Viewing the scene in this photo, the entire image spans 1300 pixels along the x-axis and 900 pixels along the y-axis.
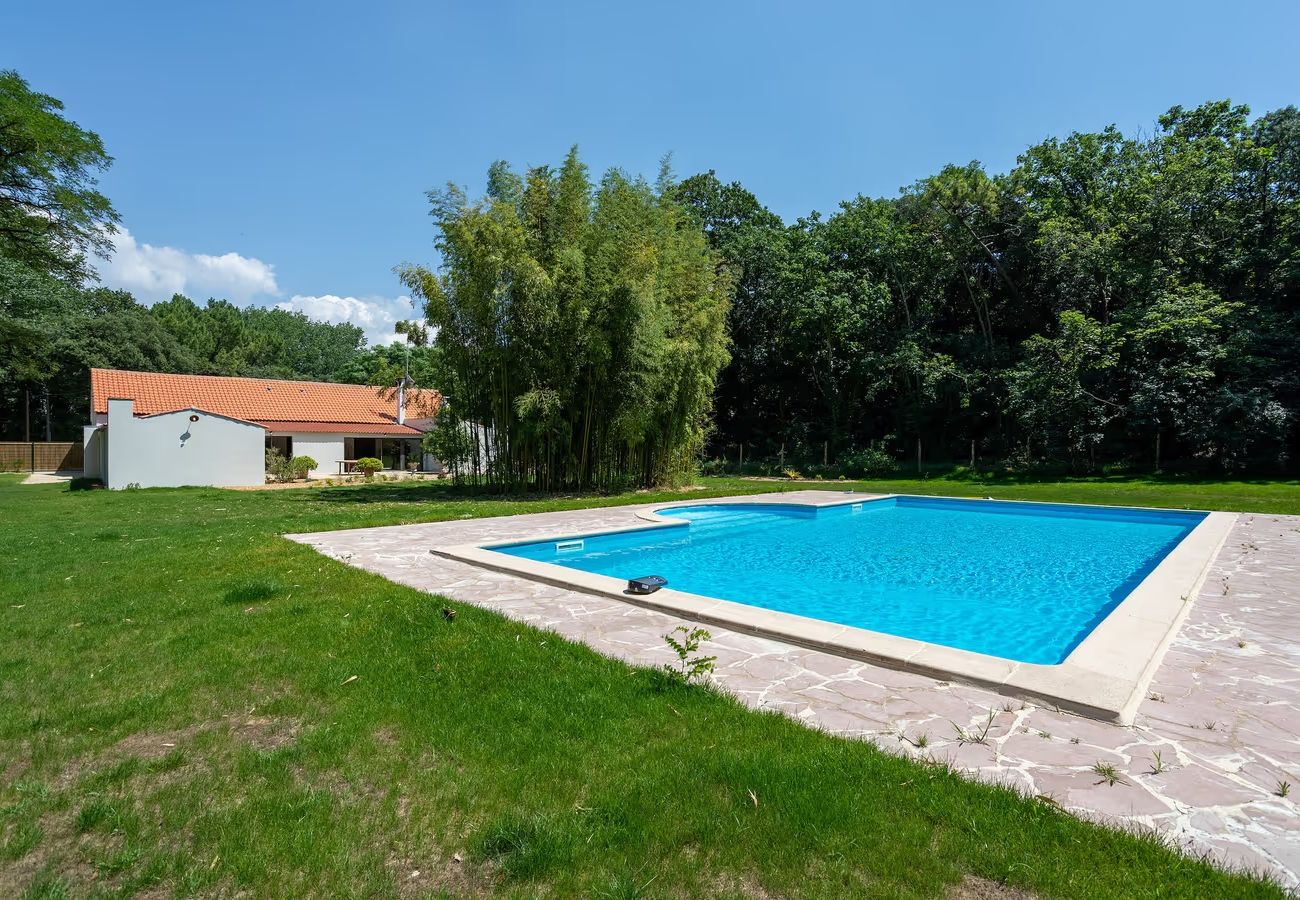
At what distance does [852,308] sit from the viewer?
21.7 meters

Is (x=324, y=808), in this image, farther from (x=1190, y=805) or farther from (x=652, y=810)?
(x=1190, y=805)

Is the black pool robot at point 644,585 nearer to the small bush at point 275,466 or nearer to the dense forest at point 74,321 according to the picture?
the dense forest at point 74,321

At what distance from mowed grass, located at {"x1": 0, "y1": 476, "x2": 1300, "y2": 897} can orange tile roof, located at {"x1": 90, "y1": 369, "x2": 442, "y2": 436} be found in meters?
18.0

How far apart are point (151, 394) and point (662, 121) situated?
69.9 feet

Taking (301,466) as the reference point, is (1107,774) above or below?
below

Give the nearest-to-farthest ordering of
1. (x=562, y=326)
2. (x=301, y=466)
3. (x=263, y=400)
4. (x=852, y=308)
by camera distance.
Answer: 1. (x=562, y=326)
2. (x=301, y=466)
3. (x=852, y=308)
4. (x=263, y=400)

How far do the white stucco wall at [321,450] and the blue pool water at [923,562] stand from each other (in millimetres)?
16754

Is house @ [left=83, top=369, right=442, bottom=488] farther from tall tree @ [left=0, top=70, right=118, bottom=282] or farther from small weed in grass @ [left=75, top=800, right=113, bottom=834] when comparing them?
small weed in grass @ [left=75, top=800, right=113, bottom=834]

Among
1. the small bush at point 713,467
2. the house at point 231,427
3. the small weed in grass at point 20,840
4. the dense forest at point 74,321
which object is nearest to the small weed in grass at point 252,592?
the small weed in grass at point 20,840

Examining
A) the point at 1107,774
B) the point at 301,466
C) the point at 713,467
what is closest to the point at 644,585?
the point at 1107,774

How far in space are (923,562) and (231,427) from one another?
19563 millimetres

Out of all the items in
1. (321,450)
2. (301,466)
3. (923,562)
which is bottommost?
(923,562)

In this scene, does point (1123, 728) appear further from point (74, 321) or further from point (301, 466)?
point (74, 321)

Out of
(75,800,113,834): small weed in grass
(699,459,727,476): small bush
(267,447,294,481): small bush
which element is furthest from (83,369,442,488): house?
(75,800,113,834): small weed in grass
